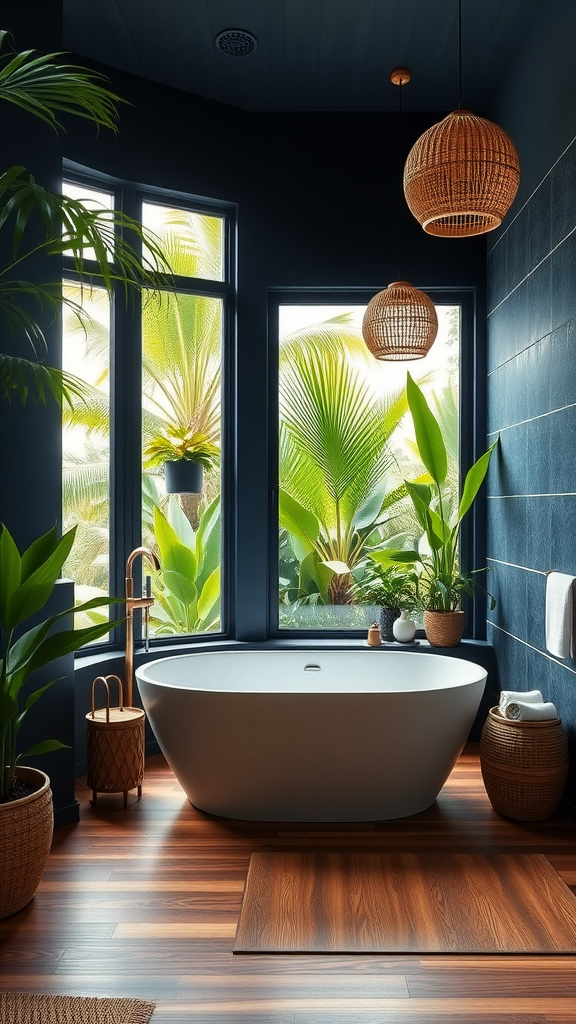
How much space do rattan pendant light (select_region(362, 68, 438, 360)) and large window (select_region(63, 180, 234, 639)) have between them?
0.95m

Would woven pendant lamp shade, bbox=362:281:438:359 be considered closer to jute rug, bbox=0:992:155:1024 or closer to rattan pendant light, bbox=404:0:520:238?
rattan pendant light, bbox=404:0:520:238

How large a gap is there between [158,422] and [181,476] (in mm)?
357

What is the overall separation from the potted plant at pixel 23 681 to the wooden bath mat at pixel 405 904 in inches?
27.1

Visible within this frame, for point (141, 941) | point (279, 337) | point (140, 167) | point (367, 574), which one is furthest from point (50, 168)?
point (141, 941)

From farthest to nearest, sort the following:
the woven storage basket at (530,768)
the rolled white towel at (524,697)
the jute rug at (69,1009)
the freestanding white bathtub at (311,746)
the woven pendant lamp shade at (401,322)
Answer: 1. the woven pendant lamp shade at (401,322)
2. the rolled white towel at (524,697)
3. the woven storage basket at (530,768)
4. the freestanding white bathtub at (311,746)
5. the jute rug at (69,1009)

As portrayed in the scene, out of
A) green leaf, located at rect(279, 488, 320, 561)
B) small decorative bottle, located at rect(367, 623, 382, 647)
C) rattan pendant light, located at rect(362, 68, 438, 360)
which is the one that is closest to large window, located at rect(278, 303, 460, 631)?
green leaf, located at rect(279, 488, 320, 561)

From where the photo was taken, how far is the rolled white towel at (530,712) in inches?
131

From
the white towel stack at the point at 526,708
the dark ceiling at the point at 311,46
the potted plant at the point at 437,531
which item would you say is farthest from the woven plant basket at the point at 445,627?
the dark ceiling at the point at 311,46

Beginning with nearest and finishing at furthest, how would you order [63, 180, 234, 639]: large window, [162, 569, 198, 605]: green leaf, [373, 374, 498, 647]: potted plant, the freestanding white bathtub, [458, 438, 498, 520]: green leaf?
the freestanding white bathtub < [63, 180, 234, 639]: large window < [458, 438, 498, 520]: green leaf < [373, 374, 498, 647]: potted plant < [162, 569, 198, 605]: green leaf

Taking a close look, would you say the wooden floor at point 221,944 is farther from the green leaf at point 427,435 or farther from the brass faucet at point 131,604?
the green leaf at point 427,435

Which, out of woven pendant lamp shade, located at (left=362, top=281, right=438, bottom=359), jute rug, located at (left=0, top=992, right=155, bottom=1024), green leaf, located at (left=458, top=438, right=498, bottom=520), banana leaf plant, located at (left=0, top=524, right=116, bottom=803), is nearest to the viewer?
jute rug, located at (left=0, top=992, right=155, bottom=1024)

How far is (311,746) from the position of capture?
320cm

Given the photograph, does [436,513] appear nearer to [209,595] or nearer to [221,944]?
[209,595]

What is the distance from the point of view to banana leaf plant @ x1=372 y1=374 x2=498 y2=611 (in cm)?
434
